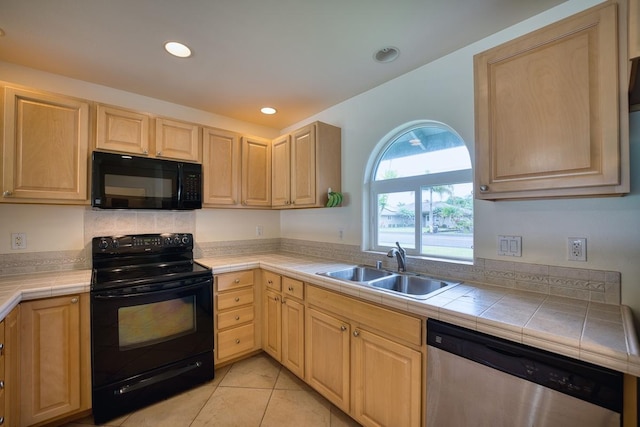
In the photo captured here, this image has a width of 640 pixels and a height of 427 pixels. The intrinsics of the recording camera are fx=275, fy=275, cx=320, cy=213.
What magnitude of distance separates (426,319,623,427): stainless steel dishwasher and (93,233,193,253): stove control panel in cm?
223

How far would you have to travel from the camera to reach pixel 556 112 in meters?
1.17

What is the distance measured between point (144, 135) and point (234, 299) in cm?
153

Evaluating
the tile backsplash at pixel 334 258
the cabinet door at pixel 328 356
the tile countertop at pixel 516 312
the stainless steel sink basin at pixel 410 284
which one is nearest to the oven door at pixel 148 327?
the tile countertop at pixel 516 312

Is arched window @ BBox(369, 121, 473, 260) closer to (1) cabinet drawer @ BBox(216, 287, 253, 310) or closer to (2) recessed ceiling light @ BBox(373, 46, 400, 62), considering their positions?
(2) recessed ceiling light @ BBox(373, 46, 400, 62)

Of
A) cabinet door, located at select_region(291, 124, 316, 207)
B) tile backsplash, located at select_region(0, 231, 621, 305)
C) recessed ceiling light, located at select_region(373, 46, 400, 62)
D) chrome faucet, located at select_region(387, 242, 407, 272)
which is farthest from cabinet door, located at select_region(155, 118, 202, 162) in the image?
chrome faucet, located at select_region(387, 242, 407, 272)

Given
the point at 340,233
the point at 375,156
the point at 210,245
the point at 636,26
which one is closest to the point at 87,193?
the point at 210,245

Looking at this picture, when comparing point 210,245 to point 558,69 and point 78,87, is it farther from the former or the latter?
point 558,69

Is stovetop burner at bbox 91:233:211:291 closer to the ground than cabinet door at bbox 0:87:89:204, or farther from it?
closer to the ground

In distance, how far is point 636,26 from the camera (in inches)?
33.7

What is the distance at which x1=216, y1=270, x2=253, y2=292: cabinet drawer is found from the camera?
2.28 metres

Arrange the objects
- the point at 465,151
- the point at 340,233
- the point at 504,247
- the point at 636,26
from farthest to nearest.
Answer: the point at 340,233 → the point at 465,151 → the point at 504,247 → the point at 636,26

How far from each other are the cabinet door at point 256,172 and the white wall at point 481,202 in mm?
595

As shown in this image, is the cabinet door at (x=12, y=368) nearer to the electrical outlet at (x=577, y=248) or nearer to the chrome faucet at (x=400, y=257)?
the chrome faucet at (x=400, y=257)

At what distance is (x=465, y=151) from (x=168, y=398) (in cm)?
272
